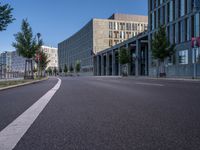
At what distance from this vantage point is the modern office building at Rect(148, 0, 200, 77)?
4334 centimetres

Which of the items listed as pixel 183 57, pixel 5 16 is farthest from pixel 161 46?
pixel 5 16

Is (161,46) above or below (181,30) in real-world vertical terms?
below

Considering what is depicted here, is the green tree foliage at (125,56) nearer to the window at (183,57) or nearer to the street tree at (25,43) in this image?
the window at (183,57)

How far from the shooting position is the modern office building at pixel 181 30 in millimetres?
43344

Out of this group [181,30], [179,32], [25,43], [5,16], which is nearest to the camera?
[5,16]

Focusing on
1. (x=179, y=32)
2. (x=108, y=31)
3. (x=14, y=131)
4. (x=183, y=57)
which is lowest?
(x=14, y=131)

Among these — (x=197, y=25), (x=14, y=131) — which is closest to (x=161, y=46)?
(x=197, y=25)

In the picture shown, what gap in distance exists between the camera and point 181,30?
1865 inches

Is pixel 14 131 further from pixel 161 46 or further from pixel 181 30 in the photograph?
pixel 181 30

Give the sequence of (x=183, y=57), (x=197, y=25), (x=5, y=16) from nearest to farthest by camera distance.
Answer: (x=5, y=16), (x=197, y=25), (x=183, y=57)

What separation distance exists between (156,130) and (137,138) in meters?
0.57

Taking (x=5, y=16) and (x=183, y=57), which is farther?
(x=183, y=57)

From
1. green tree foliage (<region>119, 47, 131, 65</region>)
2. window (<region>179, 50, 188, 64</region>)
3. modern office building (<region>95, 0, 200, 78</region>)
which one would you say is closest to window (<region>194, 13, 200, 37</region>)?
modern office building (<region>95, 0, 200, 78</region>)

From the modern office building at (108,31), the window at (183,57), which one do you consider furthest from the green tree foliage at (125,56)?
the modern office building at (108,31)
